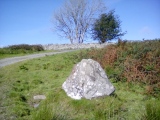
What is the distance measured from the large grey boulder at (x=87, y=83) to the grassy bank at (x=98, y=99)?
0.28 m

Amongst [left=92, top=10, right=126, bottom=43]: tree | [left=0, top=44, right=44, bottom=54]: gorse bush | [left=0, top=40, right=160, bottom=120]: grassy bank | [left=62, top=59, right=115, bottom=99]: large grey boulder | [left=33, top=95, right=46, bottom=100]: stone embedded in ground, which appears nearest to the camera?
[left=0, top=40, right=160, bottom=120]: grassy bank

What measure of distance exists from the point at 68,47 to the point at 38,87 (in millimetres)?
22319

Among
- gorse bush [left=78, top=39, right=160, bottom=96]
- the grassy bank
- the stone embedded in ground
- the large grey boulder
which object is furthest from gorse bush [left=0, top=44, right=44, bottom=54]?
the large grey boulder

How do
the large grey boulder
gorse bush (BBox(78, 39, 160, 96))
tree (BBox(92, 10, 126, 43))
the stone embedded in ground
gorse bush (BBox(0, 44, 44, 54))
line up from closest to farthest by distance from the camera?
the large grey boulder
the stone embedded in ground
gorse bush (BBox(78, 39, 160, 96))
gorse bush (BBox(0, 44, 44, 54))
tree (BBox(92, 10, 126, 43))

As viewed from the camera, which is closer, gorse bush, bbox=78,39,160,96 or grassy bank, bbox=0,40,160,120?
grassy bank, bbox=0,40,160,120

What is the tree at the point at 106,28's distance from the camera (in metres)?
36.5

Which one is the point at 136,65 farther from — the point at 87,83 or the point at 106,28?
the point at 106,28

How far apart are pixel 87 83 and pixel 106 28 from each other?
101 feet

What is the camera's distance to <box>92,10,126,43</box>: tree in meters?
36.5

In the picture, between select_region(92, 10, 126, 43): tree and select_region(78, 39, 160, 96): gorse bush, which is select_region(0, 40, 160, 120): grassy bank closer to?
select_region(78, 39, 160, 96): gorse bush

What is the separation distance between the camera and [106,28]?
3647 centimetres

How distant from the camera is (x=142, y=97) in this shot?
24.2 ft

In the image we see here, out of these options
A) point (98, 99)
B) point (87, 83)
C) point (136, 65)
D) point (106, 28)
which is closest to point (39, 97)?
point (87, 83)

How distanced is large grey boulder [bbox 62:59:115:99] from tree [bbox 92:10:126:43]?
3018cm
